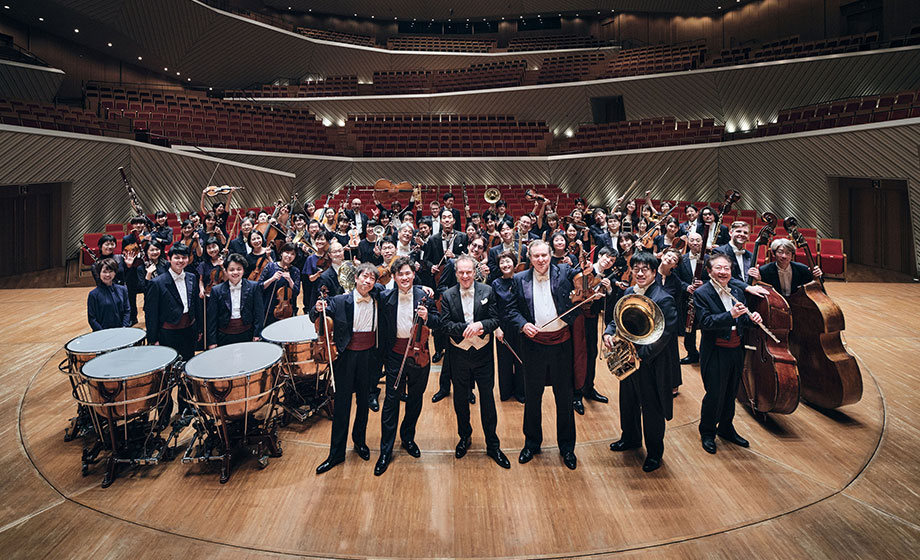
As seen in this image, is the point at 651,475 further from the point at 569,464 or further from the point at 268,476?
the point at 268,476

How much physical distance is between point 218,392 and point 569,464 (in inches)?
86.2

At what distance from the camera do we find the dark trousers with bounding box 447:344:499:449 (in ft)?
9.96

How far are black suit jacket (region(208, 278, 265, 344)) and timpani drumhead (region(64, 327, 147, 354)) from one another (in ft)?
1.63

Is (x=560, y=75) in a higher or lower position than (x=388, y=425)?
higher

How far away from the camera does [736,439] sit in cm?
328

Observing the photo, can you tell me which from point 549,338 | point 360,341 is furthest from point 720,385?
point 360,341

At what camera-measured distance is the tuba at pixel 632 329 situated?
2781mm

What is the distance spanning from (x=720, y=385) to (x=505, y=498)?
161 centimetres

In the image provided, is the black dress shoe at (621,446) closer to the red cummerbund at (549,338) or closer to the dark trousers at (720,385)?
the dark trousers at (720,385)

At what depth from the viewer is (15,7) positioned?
37.2ft

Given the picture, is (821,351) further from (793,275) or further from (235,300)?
(235,300)

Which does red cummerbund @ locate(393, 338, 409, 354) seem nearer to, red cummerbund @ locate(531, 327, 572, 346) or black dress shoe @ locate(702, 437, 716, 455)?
red cummerbund @ locate(531, 327, 572, 346)

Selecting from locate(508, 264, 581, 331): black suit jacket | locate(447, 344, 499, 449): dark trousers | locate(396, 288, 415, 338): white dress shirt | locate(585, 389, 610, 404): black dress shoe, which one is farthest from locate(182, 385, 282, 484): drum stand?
locate(585, 389, 610, 404): black dress shoe

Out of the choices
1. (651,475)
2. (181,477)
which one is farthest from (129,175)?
(651,475)
